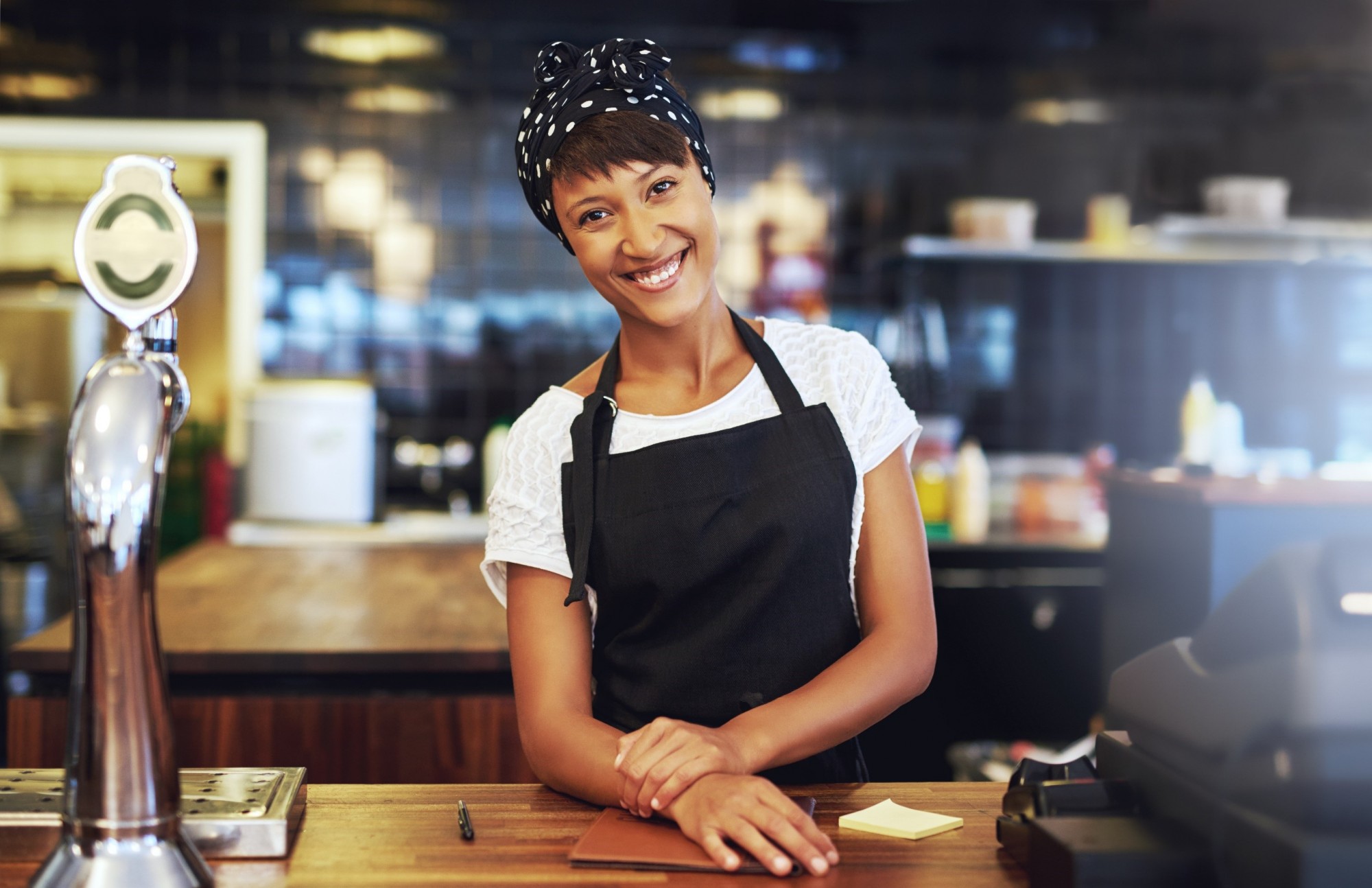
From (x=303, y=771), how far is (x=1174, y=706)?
76 centimetres

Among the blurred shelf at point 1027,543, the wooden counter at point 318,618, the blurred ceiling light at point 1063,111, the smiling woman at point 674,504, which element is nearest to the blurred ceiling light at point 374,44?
the wooden counter at point 318,618

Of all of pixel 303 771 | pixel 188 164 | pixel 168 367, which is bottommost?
pixel 303 771

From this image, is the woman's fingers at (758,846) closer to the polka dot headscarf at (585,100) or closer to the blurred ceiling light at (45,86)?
the polka dot headscarf at (585,100)

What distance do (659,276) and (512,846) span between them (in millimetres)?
627

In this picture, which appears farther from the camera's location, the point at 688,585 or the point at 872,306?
the point at 872,306

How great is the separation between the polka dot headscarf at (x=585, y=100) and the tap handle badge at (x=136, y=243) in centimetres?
51

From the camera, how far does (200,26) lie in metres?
4.20

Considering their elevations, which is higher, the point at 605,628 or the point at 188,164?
the point at 188,164

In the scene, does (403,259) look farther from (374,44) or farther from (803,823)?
(803,823)

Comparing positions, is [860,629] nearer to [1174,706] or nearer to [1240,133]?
[1174,706]

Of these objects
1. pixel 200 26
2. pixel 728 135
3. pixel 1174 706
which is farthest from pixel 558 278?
pixel 1174 706

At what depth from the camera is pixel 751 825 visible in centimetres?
99

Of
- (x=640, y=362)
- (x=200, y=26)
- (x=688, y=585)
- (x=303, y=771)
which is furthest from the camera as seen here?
(x=200, y=26)

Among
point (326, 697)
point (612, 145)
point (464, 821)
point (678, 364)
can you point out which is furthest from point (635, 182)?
point (326, 697)
